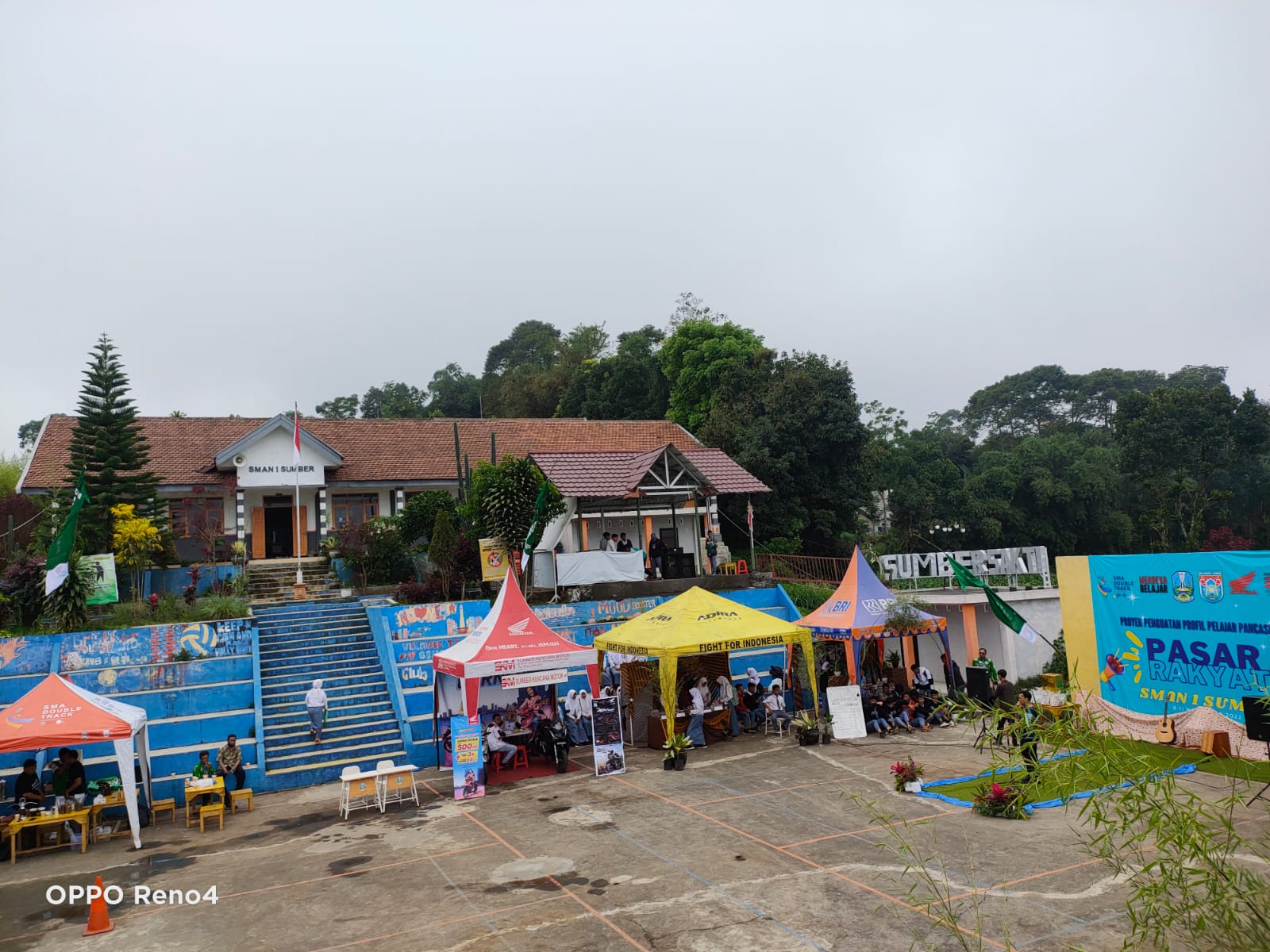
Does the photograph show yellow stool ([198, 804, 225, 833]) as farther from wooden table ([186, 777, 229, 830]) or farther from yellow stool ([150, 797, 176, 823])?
yellow stool ([150, 797, 176, 823])

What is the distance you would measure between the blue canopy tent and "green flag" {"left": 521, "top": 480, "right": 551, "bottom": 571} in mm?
6452

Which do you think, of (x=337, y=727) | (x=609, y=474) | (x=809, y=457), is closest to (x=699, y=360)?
(x=809, y=457)

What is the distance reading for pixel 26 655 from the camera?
1490 centimetres

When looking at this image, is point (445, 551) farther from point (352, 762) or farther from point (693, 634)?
point (693, 634)

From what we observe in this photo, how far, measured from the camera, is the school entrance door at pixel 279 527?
25.6m

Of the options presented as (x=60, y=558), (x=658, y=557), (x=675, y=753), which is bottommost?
(x=675, y=753)

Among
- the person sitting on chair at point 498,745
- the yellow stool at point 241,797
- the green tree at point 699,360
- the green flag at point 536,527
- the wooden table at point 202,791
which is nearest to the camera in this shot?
the wooden table at point 202,791

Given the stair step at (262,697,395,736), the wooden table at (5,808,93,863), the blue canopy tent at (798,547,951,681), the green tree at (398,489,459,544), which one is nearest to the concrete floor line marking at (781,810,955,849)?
the blue canopy tent at (798,547,951,681)

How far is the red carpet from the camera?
13312 millimetres

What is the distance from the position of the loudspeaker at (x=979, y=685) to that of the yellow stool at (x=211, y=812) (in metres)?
12.4

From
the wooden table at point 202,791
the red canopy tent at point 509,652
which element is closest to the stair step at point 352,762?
the red canopy tent at point 509,652

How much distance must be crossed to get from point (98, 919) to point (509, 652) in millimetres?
6524

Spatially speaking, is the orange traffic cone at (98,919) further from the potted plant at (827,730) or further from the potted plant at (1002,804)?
the potted plant at (827,730)

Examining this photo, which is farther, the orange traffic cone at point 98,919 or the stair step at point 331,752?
the stair step at point 331,752
